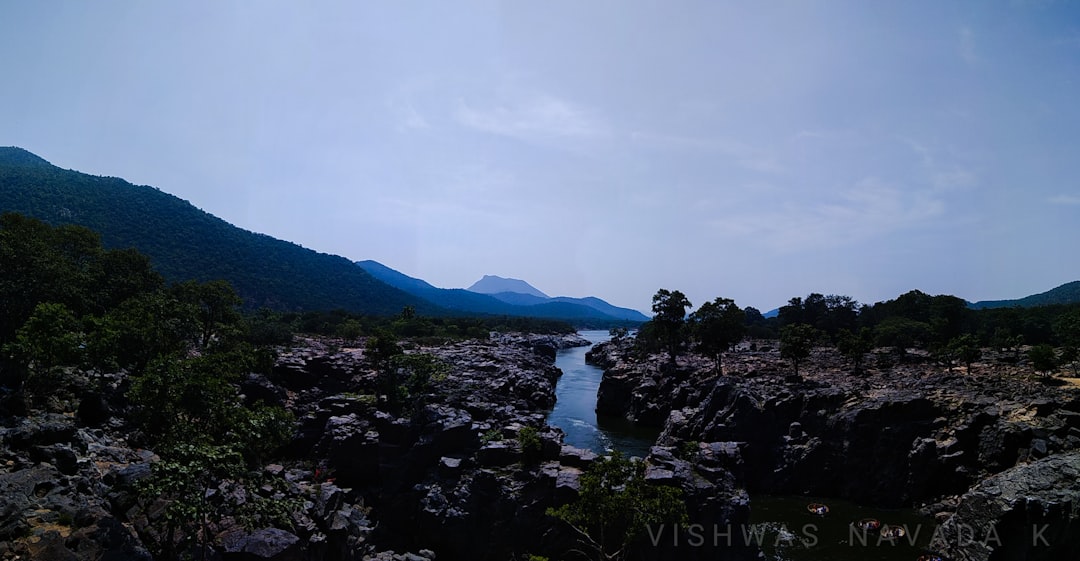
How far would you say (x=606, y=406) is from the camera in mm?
73938

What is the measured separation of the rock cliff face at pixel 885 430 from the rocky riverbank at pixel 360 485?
39.3ft

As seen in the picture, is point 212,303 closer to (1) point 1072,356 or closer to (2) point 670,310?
(2) point 670,310

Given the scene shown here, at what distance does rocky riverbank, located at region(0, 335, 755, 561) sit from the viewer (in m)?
17.8

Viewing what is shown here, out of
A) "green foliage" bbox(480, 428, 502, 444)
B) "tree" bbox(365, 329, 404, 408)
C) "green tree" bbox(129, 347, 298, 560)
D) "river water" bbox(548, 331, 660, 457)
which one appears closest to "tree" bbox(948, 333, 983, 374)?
"river water" bbox(548, 331, 660, 457)

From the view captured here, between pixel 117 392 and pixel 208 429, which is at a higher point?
pixel 208 429

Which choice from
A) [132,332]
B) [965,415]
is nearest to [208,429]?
[132,332]

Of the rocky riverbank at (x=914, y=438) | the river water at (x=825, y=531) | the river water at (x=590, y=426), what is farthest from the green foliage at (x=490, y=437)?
the rocky riverbank at (x=914, y=438)

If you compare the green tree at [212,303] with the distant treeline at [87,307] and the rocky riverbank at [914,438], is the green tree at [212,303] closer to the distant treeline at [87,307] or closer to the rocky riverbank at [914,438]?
the distant treeline at [87,307]

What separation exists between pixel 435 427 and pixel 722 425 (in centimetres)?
3002

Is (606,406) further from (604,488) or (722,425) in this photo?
(604,488)

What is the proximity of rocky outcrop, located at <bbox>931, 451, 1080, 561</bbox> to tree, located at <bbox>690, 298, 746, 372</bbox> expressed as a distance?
39326 millimetres

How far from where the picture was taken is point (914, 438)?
1570 inches

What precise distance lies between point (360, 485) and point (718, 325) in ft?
179

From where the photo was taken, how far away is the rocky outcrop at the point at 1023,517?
25391mm
